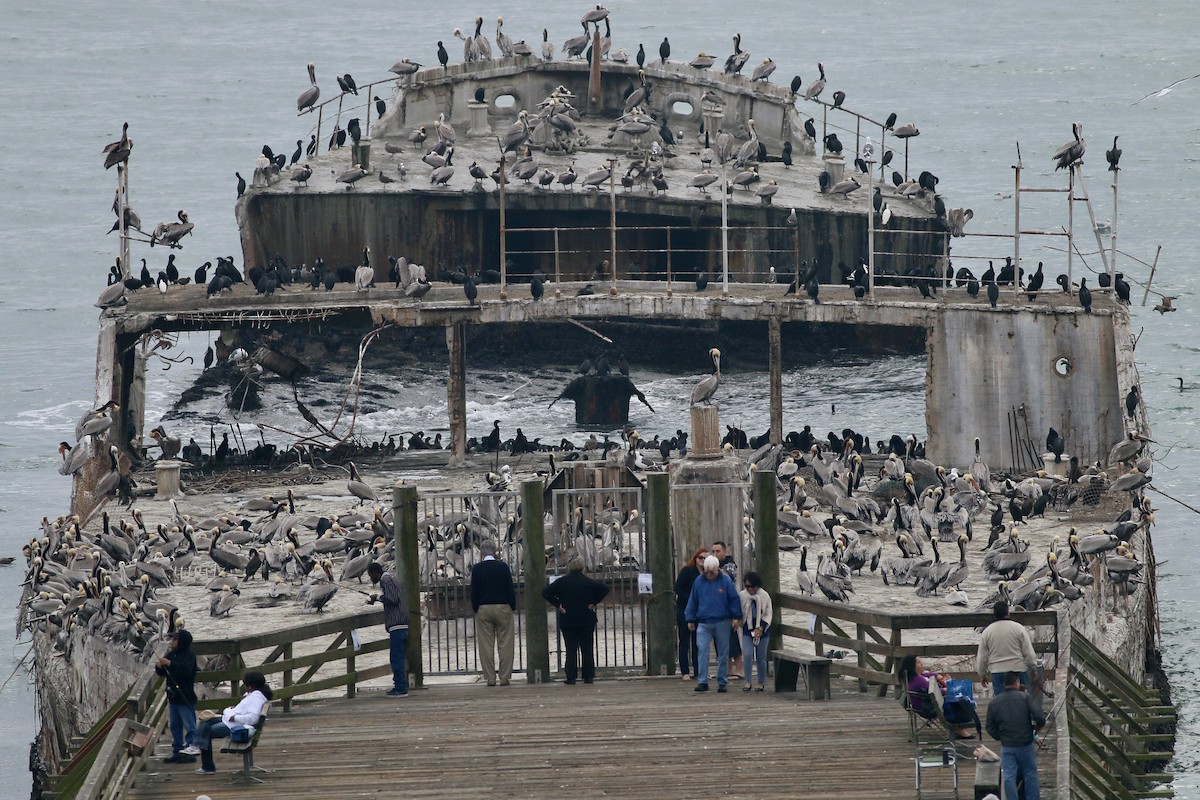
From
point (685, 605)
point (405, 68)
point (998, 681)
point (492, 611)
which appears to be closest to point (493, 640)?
point (492, 611)

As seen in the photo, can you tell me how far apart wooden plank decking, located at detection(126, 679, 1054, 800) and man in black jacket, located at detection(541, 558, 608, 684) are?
59 centimetres

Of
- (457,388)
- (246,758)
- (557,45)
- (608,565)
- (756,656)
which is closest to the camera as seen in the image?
(246,758)

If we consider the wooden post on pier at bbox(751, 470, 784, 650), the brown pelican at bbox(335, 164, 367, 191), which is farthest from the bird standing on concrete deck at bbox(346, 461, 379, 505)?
the wooden post on pier at bbox(751, 470, 784, 650)

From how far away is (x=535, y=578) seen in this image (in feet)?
69.1

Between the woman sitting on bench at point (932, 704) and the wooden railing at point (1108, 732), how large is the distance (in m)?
0.76

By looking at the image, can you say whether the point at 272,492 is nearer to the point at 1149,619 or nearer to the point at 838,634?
the point at 1149,619

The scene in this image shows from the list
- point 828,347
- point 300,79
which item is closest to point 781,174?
point 828,347

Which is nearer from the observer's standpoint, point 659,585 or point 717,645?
point 717,645

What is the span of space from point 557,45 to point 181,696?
306ft

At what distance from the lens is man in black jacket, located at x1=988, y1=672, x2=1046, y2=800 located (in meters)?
16.2

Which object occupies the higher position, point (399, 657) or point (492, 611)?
point (492, 611)

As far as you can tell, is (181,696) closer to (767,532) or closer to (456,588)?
(456,588)

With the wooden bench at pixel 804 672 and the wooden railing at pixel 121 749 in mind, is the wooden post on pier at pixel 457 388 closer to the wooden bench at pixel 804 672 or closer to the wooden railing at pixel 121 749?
the wooden bench at pixel 804 672

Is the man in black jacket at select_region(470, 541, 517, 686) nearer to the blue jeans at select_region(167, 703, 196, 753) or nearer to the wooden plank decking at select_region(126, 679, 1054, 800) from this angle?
the wooden plank decking at select_region(126, 679, 1054, 800)
